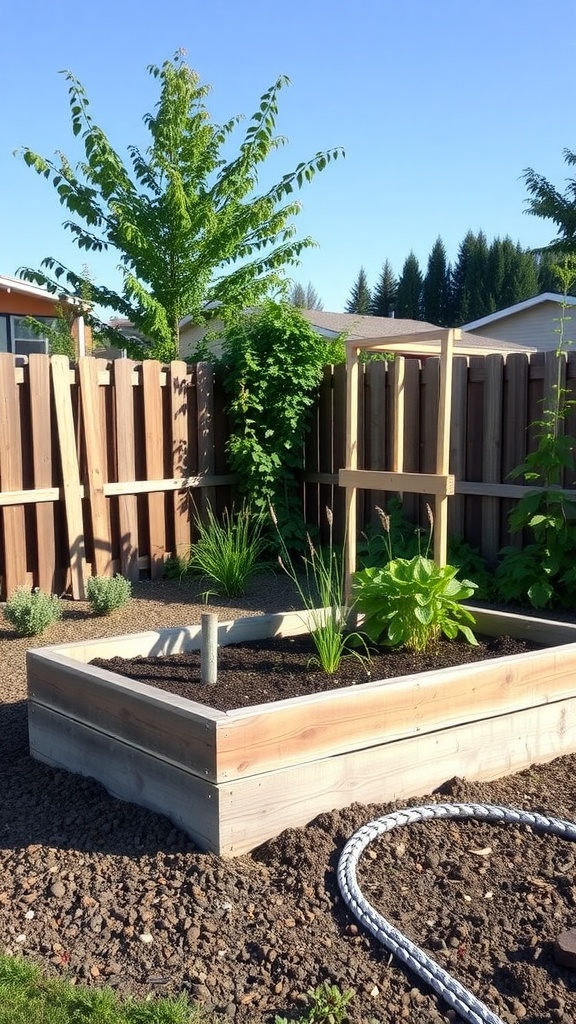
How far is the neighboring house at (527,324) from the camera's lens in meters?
27.6

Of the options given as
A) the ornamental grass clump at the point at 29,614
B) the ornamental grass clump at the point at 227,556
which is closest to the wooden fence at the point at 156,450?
the ornamental grass clump at the point at 227,556

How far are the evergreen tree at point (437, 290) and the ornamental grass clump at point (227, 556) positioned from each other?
6668 centimetres

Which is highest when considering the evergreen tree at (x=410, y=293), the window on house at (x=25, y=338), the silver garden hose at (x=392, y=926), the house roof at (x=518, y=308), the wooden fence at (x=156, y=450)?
the evergreen tree at (x=410, y=293)

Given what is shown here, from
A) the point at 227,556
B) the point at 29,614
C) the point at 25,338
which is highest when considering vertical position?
the point at 25,338

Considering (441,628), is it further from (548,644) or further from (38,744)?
(38,744)

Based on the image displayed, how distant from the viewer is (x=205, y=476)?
871cm

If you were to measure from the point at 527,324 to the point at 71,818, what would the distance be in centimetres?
2723

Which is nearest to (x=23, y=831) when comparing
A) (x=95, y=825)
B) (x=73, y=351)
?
(x=95, y=825)

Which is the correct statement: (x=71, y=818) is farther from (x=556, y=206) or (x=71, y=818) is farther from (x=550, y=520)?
(x=556, y=206)

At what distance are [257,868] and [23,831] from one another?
3.05 feet

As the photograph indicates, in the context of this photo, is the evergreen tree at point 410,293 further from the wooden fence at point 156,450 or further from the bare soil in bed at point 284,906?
the bare soil in bed at point 284,906

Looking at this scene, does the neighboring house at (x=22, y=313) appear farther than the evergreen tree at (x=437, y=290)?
No

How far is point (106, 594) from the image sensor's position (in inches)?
265

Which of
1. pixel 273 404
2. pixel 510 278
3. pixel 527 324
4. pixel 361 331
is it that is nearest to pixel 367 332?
pixel 361 331
